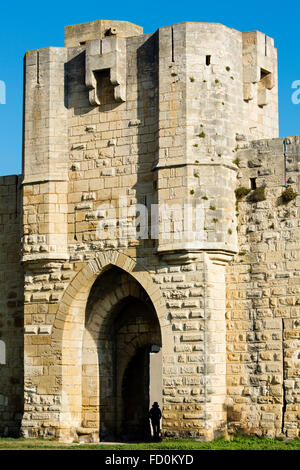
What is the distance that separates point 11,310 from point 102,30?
20.6 feet

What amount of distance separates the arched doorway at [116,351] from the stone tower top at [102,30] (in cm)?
505

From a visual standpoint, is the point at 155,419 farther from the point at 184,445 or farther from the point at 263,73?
the point at 263,73

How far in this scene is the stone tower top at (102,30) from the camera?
24781 mm

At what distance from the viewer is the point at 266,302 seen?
22.1 meters

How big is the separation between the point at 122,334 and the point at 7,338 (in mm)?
2674

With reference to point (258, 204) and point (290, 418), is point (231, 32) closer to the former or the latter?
point (258, 204)

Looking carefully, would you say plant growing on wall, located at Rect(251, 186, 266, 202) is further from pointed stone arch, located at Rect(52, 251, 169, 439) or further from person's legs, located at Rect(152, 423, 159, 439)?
person's legs, located at Rect(152, 423, 159, 439)

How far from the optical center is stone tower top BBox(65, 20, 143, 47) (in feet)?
81.3

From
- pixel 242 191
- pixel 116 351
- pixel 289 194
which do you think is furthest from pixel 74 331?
pixel 289 194

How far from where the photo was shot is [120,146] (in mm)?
23250

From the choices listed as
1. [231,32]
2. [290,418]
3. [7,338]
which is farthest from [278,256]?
[7,338]

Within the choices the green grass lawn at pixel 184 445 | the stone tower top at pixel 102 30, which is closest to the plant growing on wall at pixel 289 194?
the green grass lawn at pixel 184 445

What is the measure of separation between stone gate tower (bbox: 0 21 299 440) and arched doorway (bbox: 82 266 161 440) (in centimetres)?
3

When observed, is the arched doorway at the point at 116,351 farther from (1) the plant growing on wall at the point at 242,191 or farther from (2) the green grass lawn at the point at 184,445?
(1) the plant growing on wall at the point at 242,191
